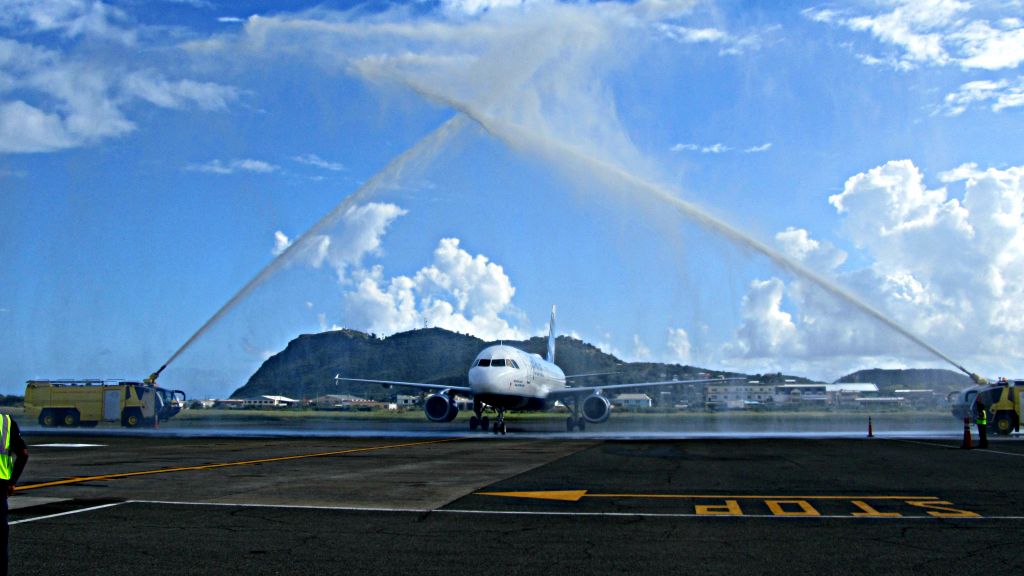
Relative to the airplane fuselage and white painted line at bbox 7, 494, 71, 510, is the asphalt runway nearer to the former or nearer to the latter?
white painted line at bbox 7, 494, 71, 510

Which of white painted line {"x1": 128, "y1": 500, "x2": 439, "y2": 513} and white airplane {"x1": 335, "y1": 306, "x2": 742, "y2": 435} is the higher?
white airplane {"x1": 335, "y1": 306, "x2": 742, "y2": 435}

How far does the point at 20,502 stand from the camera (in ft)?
46.2

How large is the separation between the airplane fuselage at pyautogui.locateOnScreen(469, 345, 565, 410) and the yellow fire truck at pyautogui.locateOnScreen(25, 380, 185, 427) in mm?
22237

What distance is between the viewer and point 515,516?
12875mm

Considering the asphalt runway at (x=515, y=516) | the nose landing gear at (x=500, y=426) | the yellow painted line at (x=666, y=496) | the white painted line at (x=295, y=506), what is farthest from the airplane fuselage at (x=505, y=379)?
the white painted line at (x=295, y=506)

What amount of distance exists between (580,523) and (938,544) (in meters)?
4.72

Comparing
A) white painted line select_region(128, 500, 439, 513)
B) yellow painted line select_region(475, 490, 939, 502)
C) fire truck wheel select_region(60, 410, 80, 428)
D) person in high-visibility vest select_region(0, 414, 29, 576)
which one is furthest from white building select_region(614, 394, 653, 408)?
person in high-visibility vest select_region(0, 414, 29, 576)

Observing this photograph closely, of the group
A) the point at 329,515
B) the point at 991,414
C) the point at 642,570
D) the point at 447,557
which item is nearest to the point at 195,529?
the point at 329,515

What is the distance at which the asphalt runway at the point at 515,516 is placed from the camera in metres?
9.26

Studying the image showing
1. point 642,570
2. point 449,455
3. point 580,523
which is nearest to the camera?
point 642,570

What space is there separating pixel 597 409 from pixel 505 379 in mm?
7012

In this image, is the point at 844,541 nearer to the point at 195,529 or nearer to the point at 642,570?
the point at 642,570

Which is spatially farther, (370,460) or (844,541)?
(370,460)

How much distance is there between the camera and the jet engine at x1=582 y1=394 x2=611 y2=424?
164 ft
